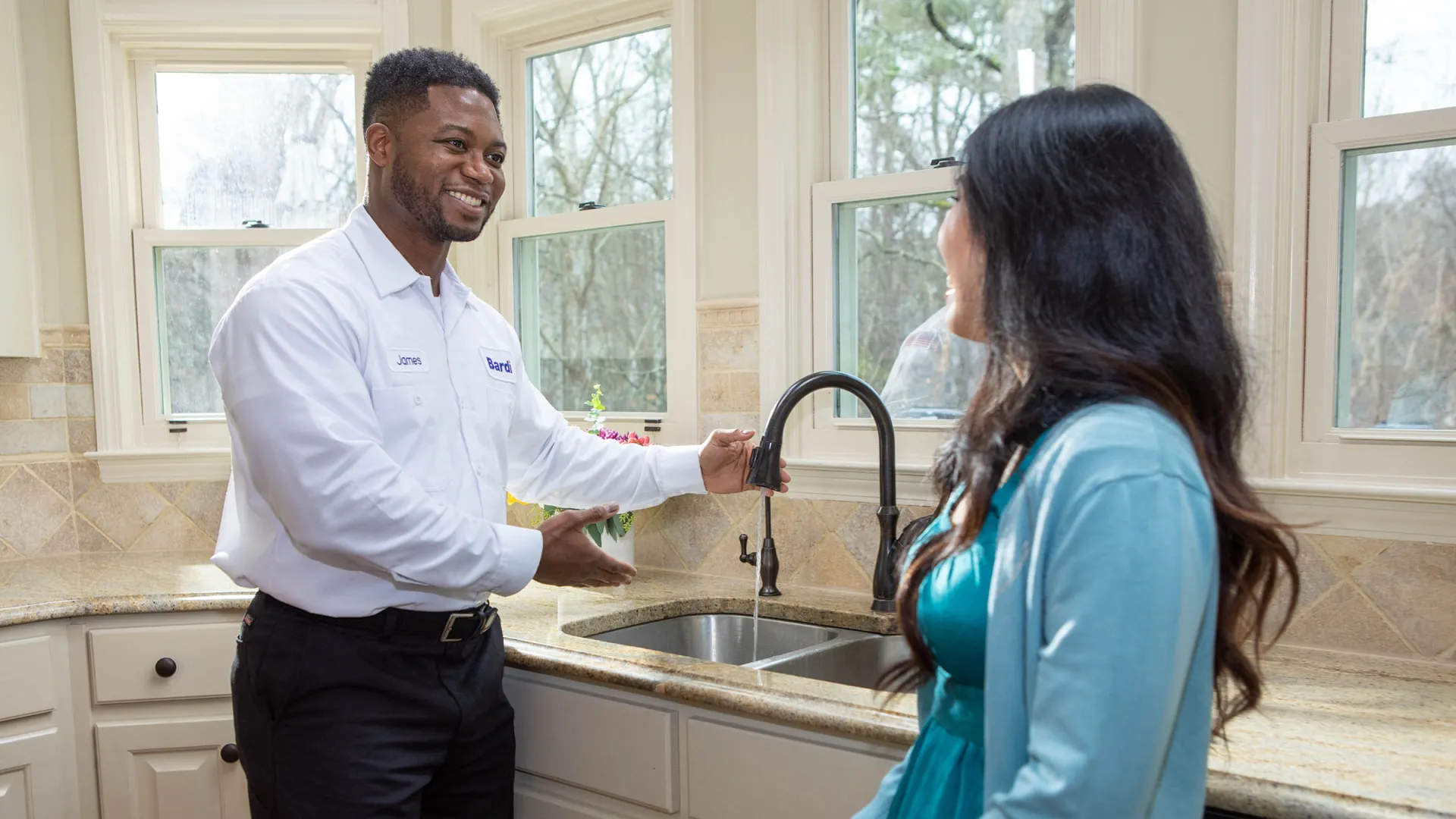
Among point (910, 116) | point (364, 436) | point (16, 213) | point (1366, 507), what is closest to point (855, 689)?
point (364, 436)

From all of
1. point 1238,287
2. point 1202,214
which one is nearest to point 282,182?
point 1238,287

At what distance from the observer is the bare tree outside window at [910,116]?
2072mm

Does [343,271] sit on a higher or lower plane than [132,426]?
Result: higher

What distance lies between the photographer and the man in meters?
1.43

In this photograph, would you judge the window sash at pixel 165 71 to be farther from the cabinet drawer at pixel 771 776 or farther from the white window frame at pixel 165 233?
the cabinet drawer at pixel 771 776

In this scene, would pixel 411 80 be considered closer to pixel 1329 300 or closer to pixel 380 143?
pixel 380 143

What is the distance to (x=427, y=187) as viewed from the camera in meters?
1.67

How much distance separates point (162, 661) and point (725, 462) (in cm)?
121

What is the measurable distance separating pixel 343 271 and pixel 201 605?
0.97 m

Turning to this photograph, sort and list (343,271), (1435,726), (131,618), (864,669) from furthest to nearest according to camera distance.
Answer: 1. (131,618)
2. (864,669)
3. (343,271)
4. (1435,726)

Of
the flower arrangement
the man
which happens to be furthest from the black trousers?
the flower arrangement

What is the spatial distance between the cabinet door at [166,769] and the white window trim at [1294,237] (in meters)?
2.04

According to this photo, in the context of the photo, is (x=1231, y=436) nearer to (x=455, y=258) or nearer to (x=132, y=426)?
(x=455, y=258)

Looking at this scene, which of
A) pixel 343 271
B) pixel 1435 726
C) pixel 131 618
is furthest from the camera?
pixel 131 618
